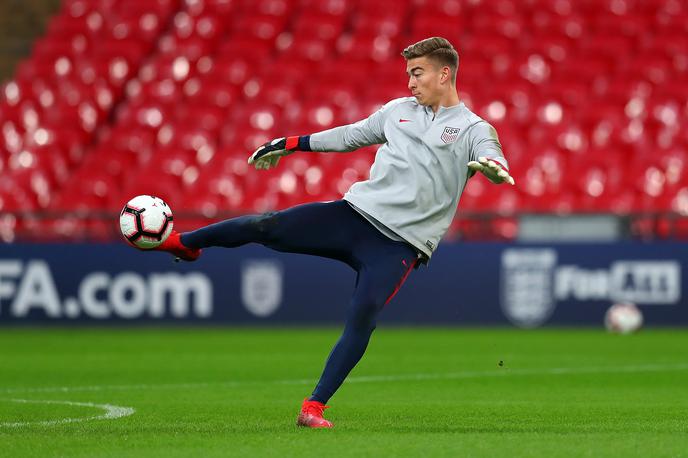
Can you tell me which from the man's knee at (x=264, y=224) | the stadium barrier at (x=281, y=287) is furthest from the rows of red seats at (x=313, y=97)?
the man's knee at (x=264, y=224)

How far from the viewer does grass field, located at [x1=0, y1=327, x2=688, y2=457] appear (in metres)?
5.43

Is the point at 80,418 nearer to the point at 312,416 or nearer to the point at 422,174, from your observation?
the point at 312,416

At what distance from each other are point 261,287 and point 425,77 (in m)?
9.23

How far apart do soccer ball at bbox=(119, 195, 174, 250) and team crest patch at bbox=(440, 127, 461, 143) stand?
1.41 m

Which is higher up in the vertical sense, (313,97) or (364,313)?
(313,97)

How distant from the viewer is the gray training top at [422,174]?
6.10 metres

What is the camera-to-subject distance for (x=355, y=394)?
26.9 feet

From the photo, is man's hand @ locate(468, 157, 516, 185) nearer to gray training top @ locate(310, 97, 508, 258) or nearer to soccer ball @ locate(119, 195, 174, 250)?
gray training top @ locate(310, 97, 508, 258)

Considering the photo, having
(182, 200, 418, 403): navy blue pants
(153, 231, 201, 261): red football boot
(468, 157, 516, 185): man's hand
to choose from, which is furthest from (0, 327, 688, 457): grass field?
(468, 157, 516, 185): man's hand

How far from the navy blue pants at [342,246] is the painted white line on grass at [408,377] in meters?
2.58

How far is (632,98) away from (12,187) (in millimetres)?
8572

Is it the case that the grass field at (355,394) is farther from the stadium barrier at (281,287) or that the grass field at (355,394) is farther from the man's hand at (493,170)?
the man's hand at (493,170)

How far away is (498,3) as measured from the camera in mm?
19156

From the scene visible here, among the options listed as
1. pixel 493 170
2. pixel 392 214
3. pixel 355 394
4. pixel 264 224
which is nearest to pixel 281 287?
pixel 355 394
